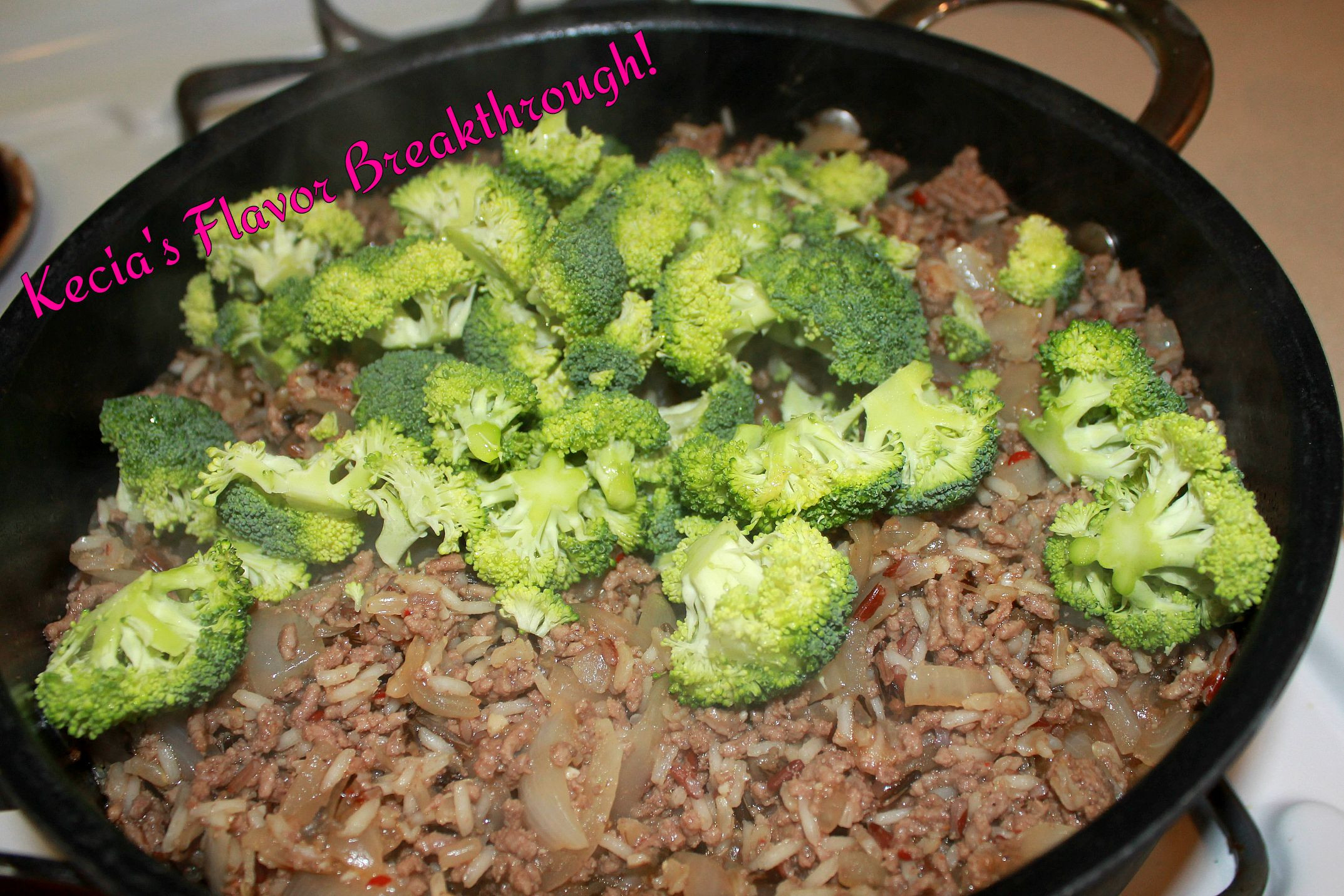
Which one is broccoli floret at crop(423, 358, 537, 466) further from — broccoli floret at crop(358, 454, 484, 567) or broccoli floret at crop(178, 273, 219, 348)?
broccoli floret at crop(178, 273, 219, 348)

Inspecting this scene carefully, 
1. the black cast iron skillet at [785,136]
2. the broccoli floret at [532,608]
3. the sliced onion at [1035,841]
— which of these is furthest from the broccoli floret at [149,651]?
the sliced onion at [1035,841]

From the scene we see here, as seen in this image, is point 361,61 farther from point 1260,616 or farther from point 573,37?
point 1260,616

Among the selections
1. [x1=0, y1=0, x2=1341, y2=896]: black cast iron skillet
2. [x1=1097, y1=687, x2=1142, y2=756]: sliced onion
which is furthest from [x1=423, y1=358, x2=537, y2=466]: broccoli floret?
[x1=1097, y1=687, x2=1142, y2=756]: sliced onion

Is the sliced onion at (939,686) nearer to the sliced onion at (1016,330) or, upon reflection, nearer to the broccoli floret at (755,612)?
the broccoli floret at (755,612)

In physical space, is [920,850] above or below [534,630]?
below

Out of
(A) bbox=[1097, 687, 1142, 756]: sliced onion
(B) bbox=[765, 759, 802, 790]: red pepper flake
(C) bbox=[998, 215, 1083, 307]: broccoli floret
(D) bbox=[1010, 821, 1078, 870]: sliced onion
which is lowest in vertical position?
(D) bbox=[1010, 821, 1078, 870]: sliced onion

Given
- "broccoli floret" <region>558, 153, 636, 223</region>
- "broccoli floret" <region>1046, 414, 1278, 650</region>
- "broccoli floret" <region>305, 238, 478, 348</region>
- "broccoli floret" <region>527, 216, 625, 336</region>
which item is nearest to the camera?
"broccoli floret" <region>1046, 414, 1278, 650</region>

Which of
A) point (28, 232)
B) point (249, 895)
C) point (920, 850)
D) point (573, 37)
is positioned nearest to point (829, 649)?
point (920, 850)
